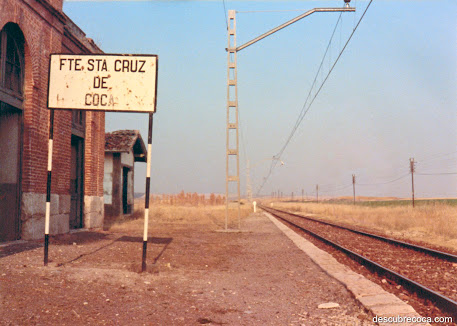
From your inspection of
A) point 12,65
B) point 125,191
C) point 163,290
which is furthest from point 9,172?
point 125,191

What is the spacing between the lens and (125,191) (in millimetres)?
24531

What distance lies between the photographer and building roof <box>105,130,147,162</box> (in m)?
21.7

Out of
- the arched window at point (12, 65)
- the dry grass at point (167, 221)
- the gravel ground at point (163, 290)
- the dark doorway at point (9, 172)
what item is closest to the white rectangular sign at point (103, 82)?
the gravel ground at point (163, 290)

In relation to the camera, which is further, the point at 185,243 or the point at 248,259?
the point at 185,243

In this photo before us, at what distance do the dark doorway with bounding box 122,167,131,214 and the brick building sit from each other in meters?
11.3

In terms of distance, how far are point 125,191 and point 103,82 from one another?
1806 centimetres

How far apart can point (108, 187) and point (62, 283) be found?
53.8 ft

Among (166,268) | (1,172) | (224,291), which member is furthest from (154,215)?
(224,291)

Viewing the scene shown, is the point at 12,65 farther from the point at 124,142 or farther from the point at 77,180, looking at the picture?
the point at 124,142

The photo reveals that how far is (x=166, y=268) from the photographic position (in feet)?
25.1

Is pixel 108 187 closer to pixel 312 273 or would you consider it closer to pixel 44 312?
pixel 312 273

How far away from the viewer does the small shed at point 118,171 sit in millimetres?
21859

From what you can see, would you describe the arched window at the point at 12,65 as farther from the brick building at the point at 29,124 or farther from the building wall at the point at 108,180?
the building wall at the point at 108,180

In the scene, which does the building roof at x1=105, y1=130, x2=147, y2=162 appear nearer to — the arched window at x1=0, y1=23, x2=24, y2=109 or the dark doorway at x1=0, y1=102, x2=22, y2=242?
the arched window at x1=0, y1=23, x2=24, y2=109
